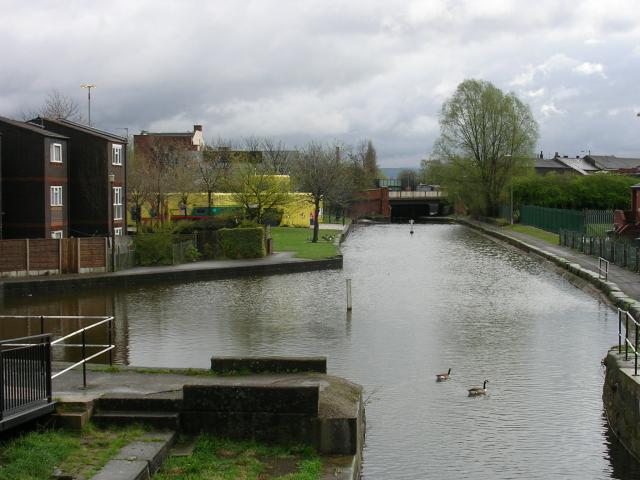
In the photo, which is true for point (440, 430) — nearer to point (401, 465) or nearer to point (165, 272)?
point (401, 465)

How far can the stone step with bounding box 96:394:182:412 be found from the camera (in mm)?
12398

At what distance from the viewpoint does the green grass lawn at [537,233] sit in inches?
2184

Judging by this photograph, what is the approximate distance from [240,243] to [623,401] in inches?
1196

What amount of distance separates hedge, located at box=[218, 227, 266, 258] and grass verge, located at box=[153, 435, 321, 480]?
1213 inches

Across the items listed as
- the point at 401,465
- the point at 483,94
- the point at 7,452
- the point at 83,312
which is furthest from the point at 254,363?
the point at 483,94

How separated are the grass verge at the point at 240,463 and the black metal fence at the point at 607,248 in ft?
86.4

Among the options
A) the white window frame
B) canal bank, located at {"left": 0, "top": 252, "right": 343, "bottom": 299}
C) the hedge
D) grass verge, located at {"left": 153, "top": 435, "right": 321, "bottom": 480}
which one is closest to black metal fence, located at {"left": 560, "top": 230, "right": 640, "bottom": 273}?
canal bank, located at {"left": 0, "top": 252, "right": 343, "bottom": 299}

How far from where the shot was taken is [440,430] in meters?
14.5

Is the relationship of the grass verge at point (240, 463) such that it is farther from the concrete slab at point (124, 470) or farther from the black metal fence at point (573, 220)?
the black metal fence at point (573, 220)

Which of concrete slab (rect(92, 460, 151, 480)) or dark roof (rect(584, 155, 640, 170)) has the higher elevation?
dark roof (rect(584, 155, 640, 170))

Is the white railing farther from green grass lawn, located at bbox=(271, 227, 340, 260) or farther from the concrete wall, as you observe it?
the concrete wall

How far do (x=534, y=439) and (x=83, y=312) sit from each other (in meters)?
17.9

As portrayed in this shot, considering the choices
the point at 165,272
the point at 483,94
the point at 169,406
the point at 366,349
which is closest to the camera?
the point at 169,406

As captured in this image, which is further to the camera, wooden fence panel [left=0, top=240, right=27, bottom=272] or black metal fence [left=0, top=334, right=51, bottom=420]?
wooden fence panel [left=0, top=240, right=27, bottom=272]
